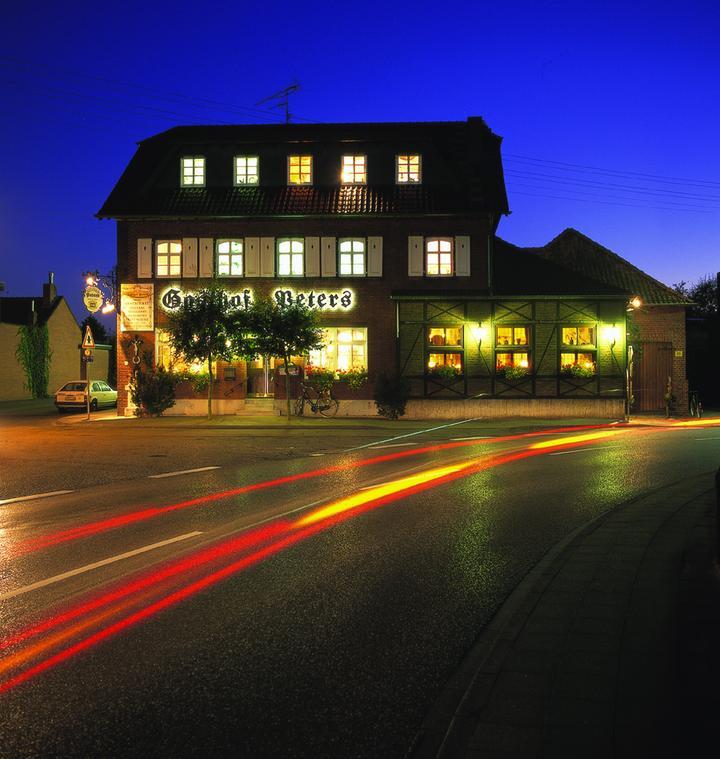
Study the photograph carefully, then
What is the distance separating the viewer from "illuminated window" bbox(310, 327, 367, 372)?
3083 centimetres

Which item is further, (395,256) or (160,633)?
(395,256)

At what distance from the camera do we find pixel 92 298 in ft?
96.2

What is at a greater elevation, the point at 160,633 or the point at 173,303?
the point at 173,303

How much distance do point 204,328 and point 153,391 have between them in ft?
14.0

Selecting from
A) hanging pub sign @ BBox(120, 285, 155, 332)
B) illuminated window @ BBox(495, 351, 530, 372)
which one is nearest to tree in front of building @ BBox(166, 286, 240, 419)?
hanging pub sign @ BBox(120, 285, 155, 332)

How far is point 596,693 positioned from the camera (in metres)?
3.85

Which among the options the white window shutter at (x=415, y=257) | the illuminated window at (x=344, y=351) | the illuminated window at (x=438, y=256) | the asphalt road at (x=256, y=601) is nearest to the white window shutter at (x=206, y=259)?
the illuminated window at (x=344, y=351)

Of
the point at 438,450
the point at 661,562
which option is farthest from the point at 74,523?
the point at 438,450

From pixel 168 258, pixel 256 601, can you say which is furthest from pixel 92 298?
pixel 256 601

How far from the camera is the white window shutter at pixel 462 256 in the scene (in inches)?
1196

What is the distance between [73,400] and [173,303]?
8.09m

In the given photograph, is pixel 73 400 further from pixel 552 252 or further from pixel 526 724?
pixel 526 724

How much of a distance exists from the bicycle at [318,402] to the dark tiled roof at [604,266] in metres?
12.7

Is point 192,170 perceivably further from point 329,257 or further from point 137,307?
point 329,257
